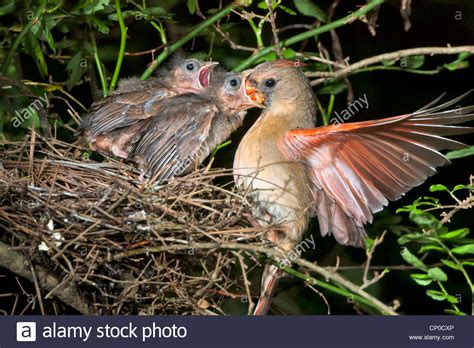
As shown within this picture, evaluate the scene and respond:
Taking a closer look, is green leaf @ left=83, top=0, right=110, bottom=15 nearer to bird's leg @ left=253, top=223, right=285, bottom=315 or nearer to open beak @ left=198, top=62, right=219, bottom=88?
open beak @ left=198, top=62, right=219, bottom=88

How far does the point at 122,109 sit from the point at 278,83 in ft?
2.58

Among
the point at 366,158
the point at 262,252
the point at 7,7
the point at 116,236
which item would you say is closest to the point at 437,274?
the point at 262,252

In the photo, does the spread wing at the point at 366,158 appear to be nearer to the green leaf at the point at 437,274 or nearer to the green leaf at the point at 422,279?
the green leaf at the point at 422,279

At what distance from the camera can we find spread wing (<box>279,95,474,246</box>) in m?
→ 3.93

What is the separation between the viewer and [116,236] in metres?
3.83

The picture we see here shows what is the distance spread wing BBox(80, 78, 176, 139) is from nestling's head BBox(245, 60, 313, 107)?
0.48 metres

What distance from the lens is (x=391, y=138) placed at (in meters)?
4.04

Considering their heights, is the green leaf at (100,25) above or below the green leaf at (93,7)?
below

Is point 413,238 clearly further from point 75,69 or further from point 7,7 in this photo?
point 7,7

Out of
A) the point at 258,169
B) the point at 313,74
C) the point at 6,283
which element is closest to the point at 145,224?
the point at 258,169

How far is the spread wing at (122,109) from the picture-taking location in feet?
14.4

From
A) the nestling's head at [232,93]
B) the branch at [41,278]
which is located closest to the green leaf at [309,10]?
the nestling's head at [232,93]

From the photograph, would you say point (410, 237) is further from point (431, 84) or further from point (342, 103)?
point (431, 84)

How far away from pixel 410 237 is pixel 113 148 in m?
1.76
